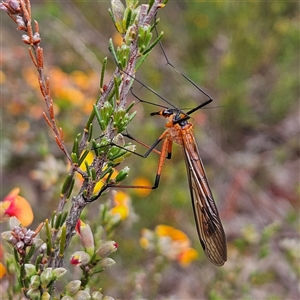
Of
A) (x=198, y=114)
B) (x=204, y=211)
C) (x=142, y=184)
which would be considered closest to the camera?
(x=204, y=211)

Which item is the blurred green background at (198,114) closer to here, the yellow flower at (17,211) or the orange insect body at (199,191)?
the orange insect body at (199,191)

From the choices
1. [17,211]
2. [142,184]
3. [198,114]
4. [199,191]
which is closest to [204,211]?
[199,191]

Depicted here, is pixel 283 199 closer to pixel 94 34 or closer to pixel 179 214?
pixel 179 214

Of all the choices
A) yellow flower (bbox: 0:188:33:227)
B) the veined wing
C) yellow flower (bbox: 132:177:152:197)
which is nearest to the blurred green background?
yellow flower (bbox: 132:177:152:197)

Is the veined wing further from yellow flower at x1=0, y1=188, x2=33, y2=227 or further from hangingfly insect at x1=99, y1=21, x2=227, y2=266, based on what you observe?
yellow flower at x1=0, y1=188, x2=33, y2=227

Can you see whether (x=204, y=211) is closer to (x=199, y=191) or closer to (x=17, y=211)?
(x=199, y=191)
